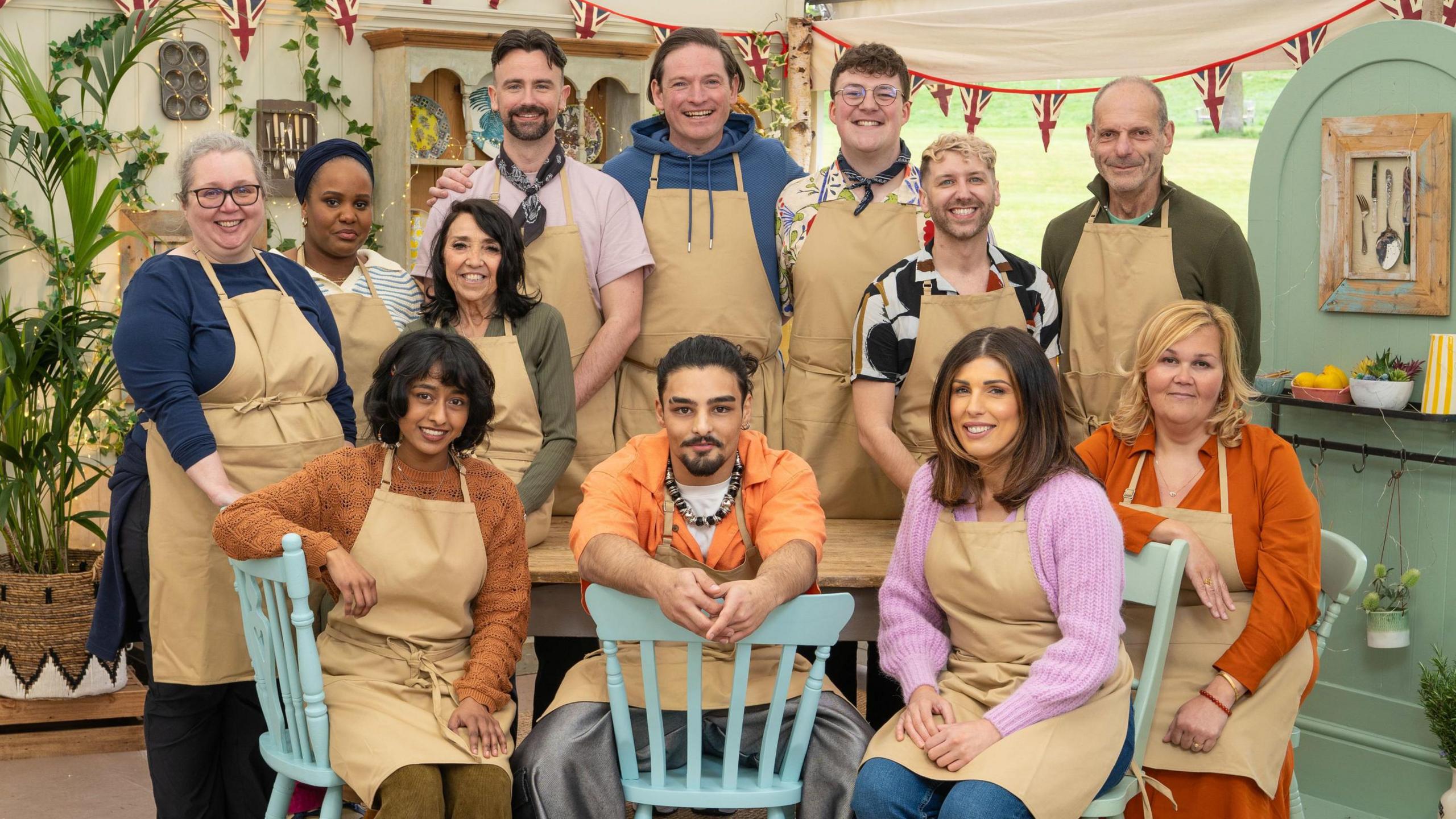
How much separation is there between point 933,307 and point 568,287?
821 mm

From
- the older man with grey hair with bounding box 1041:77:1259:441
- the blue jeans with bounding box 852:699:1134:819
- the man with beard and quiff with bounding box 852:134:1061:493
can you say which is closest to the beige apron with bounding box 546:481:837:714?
the blue jeans with bounding box 852:699:1134:819

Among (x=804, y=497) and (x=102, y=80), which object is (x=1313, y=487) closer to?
(x=804, y=497)

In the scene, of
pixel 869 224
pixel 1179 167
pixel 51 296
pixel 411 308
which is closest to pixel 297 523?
pixel 411 308

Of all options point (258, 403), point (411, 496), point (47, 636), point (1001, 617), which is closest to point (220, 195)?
point (258, 403)

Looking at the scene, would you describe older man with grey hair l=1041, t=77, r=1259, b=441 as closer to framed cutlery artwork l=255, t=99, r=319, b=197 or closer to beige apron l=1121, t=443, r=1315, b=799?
beige apron l=1121, t=443, r=1315, b=799

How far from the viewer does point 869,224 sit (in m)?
3.05

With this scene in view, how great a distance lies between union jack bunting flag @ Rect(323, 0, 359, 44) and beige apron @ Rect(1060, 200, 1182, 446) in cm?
270

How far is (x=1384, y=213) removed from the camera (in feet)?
10.8

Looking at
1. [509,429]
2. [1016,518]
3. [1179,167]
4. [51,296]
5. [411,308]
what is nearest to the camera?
[1016,518]

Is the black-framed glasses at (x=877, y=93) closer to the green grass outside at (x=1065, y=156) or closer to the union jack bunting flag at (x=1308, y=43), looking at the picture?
the union jack bunting flag at (x=1308, y=43)

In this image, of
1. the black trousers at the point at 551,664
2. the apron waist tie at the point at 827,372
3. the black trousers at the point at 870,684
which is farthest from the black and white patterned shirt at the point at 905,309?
the black trousers at the point at 551,664

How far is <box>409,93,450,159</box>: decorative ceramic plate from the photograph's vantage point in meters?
4.60

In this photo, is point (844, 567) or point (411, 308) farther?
point (411, 308)

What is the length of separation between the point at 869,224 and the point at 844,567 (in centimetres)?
90
